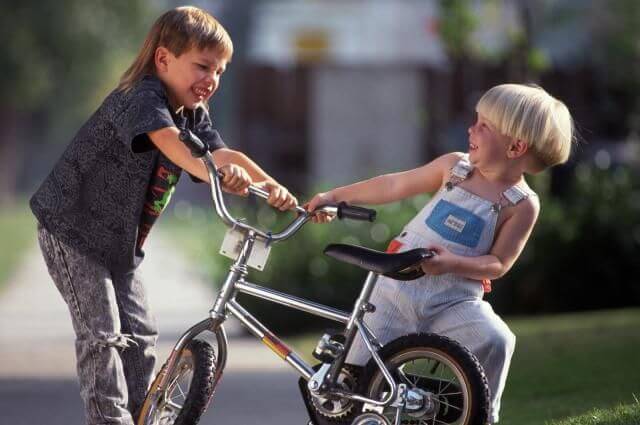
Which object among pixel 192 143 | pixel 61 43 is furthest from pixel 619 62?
pixel 61 43

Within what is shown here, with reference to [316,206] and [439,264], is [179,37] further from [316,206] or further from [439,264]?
[439,264]

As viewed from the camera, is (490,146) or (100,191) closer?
(490,146)

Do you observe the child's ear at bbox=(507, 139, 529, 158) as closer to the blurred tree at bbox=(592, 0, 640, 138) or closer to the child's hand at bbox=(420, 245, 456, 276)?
the child's hand at bbox=(420, 245, 456, 276)

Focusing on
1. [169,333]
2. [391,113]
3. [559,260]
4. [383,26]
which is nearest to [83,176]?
[169,333]

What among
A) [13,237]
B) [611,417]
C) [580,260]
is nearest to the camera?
[611,417]

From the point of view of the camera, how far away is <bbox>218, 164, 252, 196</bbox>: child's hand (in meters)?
4.38

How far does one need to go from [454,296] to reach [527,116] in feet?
2.10

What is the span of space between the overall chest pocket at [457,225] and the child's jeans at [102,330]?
43.9 inches

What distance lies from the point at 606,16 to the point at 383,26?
2076 cm

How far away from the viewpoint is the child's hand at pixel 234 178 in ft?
14.4

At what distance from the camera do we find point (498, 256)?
4547mm

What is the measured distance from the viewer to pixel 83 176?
15.7 feet

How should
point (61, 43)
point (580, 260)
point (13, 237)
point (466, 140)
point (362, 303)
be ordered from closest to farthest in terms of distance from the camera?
1. point (362, 303)
2. point (580, 260)
3. point (466, 140)
4. point (13, 237)
5. point (61, 43)

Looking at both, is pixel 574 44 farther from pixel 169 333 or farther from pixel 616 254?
pixel 169 333
